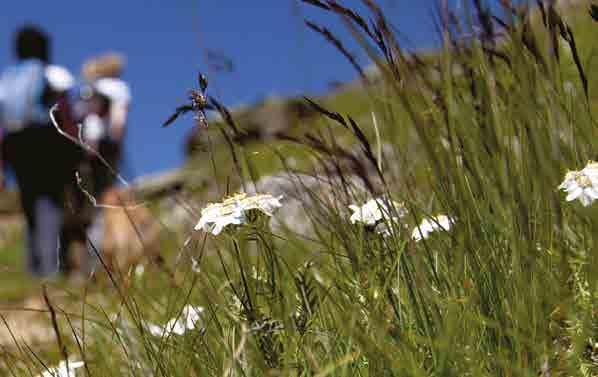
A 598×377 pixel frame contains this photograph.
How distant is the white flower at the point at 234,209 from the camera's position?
6.12ft

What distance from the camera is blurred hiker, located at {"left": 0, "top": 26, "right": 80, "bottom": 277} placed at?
384 inches

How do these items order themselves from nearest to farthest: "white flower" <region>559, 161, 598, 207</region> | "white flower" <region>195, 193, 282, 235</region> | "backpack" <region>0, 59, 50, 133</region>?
1. "white flower" <region>559, 161, 598, 207</region>
2. "white flower" <region>195, 193, 282, 235</region>
3. "backpack" <region>0, 59, 50, 133</region>

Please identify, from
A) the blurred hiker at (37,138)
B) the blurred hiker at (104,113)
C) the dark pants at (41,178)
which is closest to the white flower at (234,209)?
the blurred hiker at (37,138)

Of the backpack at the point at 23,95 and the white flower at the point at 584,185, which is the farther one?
the backpack at the point at 23,95

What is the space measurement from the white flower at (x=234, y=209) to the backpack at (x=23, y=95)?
8.40 metres

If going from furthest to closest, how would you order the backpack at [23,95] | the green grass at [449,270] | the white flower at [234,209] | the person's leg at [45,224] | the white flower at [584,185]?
1. the person's leg at [45,224]
2. the backpack at [23,95]
3. the white flower at [234,209]
4. the white flower at [584,185]
5. the green grass at [449,270]

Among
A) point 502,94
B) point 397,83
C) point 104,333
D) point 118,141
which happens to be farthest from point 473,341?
point 118,141

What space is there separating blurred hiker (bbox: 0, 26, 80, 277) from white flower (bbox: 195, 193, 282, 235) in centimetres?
725

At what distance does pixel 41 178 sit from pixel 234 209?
9497mm

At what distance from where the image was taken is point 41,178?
10.8 metres

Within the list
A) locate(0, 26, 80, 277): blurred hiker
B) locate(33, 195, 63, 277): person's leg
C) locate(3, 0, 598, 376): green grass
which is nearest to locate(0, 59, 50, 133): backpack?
locate(0, 26, 80, 277): blurred hiker

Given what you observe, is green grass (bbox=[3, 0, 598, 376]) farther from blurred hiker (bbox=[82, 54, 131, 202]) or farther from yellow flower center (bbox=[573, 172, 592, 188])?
blurred hiker (bbox=[82, 54, 131, 202])

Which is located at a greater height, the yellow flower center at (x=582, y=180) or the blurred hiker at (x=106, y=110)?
the blurred hiker at (x=106, y=110)

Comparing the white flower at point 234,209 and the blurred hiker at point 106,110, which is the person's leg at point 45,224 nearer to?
the blurred hiker at point 106,110
